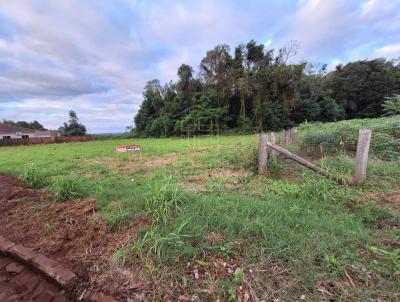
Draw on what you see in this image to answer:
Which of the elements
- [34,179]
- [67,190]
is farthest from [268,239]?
[34,179]

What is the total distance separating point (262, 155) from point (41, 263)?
12.9ft

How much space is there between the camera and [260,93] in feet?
88.1

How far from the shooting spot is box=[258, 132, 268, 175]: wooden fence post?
4.35 m

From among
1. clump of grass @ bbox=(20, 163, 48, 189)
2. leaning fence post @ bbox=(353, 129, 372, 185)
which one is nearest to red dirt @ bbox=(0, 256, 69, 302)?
clump of grass @ bbox=(20, 163, 48, 189)

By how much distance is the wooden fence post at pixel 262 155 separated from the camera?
435cm

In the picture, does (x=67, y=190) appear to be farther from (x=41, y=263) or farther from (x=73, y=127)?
(x=73, y=127)

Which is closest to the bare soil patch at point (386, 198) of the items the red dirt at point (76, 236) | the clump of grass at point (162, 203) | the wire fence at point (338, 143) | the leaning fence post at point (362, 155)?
the leaning fence post at point (362, 155)

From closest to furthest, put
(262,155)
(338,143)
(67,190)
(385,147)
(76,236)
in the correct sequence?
(76,236), (67,190), (262,155), (385,147), (338,143)

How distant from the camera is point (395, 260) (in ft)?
5.52

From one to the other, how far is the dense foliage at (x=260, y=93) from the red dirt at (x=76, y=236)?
20229 mm

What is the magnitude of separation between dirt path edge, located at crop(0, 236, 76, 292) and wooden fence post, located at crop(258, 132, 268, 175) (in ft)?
12.2

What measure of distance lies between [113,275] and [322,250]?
1.89m

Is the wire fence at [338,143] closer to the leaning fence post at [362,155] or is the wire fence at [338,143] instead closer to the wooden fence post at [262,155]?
the leaning fence post at [362,155]

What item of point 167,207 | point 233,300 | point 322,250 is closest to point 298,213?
point 322,250
